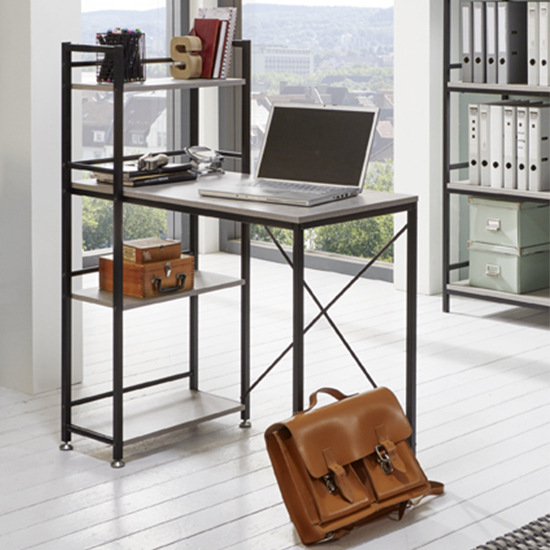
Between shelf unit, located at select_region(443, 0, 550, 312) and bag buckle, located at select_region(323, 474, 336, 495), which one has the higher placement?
shelf unit, located at select_region(443, 0, 550, 312)

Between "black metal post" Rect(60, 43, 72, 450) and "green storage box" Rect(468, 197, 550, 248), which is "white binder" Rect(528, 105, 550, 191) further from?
"black metal post" Rect(60, 43, 72, 450)

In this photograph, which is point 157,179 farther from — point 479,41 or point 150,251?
point 479,41

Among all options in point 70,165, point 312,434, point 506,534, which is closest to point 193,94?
point 70,165

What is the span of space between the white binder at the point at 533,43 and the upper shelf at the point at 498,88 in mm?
38

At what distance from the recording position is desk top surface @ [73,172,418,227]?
8.68 ft

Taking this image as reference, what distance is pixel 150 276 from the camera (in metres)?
3.10

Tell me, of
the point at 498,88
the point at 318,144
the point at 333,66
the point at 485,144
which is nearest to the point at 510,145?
the point at 485,144

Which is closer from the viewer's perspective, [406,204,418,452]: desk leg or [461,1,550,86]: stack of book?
[406,204,418,452]: desk leg

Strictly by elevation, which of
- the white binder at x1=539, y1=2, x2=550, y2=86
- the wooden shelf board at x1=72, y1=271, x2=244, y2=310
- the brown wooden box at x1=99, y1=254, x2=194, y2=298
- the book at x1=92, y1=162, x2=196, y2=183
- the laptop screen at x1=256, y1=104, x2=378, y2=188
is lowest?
the wooden shelf board at x1=72, y1=271, x2=244, y2=310

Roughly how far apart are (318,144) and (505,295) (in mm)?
2035

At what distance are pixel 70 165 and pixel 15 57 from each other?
67 centimetres

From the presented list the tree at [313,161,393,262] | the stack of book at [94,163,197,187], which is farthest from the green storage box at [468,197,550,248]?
the stack of book at [94,163,197,187]

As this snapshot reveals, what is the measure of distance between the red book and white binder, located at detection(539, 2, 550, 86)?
1.78 m

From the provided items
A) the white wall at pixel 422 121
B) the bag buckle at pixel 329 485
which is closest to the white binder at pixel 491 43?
the white wall at pixel 422 121
